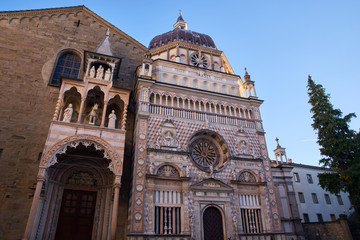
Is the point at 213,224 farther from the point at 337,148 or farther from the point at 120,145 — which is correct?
the point at 337,148

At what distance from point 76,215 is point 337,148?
58.0 feet

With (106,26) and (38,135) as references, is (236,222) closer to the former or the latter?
(38,135)

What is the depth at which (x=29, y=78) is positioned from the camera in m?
16.0

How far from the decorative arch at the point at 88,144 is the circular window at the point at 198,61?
12223 millimetres

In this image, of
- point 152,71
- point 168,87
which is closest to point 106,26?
point 152,71

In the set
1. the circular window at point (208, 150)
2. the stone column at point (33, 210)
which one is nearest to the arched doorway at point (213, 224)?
the circular window at point (208, 150)

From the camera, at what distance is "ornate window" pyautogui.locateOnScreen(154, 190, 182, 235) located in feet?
43.0

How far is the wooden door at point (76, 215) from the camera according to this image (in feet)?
43.4

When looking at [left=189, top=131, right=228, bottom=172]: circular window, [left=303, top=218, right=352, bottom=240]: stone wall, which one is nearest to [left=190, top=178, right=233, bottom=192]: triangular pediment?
[left=189, top=131, right=228, bottom=172]: circular window

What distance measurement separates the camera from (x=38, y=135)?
14562mm

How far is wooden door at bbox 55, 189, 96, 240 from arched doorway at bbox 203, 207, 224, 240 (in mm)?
6840

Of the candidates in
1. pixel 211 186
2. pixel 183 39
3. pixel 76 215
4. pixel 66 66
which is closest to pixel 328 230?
pixel 211 186

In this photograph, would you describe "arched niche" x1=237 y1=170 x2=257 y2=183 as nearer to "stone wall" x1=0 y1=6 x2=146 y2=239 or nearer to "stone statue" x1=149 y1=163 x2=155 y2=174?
"stone statue" x1=149 y1=163 x2=155 y2=174

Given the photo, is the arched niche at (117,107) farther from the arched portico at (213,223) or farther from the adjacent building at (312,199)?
the adjacent building at (312,199)
